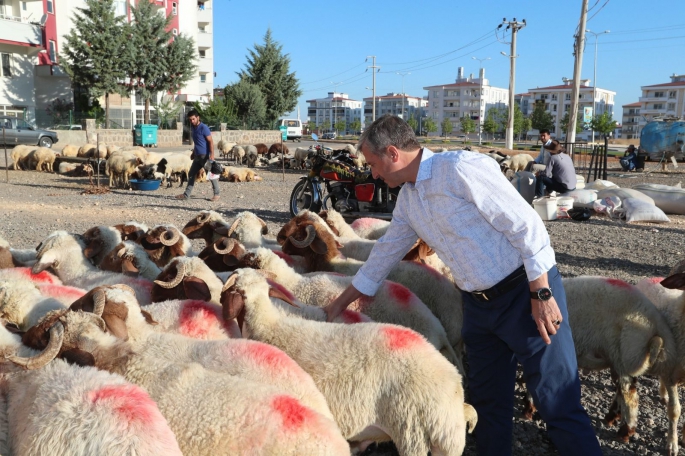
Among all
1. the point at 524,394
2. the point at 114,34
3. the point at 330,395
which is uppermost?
the point at 114,34

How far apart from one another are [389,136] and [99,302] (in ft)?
5.68

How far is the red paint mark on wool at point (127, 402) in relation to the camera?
2.30m

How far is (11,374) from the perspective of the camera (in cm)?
278

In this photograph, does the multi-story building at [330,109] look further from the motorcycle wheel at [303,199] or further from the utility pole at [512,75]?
the motorcycle wheel at [303,199]

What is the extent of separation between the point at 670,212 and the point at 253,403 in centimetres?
1359

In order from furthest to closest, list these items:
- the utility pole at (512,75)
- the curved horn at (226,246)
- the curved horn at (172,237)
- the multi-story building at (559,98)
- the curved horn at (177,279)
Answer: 1. the multi-story building at (559,98)
2. the utility pole at (512,75)
3. the curved horn at (172,237)
4. the curved horn at (226,246)
5. the curved horn at (177,279)

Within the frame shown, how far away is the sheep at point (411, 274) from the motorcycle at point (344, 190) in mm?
4994

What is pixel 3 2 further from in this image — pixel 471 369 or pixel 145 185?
pixel 471 369

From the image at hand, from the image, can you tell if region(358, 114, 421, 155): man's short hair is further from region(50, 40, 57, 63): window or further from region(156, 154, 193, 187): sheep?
region(50, 40, 57, 63): window

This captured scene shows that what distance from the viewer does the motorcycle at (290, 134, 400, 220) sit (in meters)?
10.8

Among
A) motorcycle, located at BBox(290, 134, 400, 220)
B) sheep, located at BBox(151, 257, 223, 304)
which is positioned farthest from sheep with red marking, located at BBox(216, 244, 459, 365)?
motorcycle, located at BBox(290, 134, 400, 220)

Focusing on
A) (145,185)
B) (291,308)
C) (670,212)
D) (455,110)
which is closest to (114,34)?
(145,185)

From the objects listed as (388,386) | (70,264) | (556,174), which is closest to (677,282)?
(388,386)

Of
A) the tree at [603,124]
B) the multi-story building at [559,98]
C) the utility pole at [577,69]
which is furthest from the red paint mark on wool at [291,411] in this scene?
the multi-story building at [559,98]
